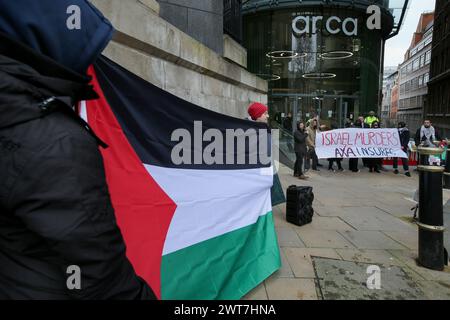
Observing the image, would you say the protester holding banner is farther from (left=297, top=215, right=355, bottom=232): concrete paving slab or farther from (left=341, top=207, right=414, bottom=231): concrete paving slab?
(left=297, top=215, right=355, bottom=232): concrete paving slab

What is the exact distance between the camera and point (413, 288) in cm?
344

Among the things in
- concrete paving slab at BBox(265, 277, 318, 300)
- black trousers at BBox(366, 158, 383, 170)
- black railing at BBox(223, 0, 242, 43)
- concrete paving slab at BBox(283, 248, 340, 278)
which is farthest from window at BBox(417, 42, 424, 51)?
concrete paving slab at BBox(265, 277, 318, 300)

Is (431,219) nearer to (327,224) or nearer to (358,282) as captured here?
(358,282)

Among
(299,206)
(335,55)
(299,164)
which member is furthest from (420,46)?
(299,206)

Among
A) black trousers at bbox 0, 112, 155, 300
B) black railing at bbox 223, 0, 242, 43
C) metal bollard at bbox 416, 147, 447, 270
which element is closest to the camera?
black trousers at bbox 0, 112, 155, 300

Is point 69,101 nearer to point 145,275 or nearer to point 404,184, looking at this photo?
point 145,275

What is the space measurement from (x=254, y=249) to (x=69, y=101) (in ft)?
8.41

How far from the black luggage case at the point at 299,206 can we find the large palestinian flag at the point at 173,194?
2212 millimetres

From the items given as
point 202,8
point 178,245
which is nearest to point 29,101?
point 178,245

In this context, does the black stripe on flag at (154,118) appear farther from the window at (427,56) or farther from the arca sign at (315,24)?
the window at (427,56)

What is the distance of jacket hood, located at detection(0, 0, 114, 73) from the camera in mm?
1082

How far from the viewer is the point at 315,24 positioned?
21.8 m

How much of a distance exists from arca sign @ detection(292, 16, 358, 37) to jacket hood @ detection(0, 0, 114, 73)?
Answer: 22.5 meters

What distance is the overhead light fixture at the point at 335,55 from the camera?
22.2 m
